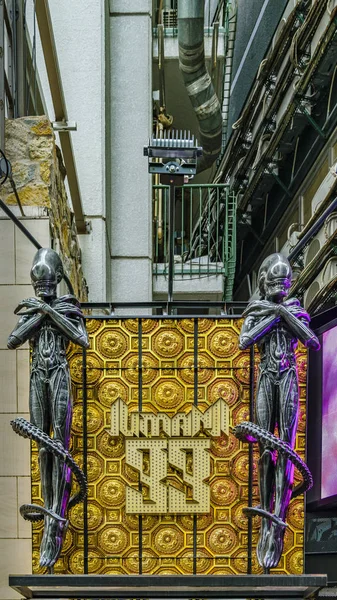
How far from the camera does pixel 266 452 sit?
11.0 m

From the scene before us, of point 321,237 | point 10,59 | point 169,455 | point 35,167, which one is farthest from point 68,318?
point 321,237

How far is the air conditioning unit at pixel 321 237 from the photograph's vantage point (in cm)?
1728

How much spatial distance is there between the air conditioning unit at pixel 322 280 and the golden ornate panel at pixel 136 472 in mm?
5035

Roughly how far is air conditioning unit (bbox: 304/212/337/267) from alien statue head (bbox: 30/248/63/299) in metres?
6.80

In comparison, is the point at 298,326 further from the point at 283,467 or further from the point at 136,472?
the point at 136,472

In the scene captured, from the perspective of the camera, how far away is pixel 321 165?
A: 770 inches

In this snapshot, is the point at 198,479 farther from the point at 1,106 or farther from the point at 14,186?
the point at 1,106

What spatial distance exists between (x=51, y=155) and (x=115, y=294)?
25.3 feet

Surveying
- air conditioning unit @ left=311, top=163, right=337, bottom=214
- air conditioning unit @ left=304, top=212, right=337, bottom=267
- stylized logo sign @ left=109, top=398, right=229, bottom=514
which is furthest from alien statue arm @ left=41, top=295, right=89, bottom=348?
air conditioning unit @ left=311, top=163, right=337, bottom=214

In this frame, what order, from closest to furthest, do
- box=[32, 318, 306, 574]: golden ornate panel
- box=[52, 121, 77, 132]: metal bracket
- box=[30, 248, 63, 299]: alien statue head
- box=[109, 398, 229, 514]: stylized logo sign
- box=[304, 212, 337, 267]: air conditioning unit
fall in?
box=[30, 248, 63, 299]: alien statue head
box=[109, 398, 229, 514]: stylized logo sign
box=[32, 318, 306, 574]: golden ornate panel
box=[52, 121, 77, 132]: metal bracket
box=[304, 212, 337, 267]: air conditioning unit

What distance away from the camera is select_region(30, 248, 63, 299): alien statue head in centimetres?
1105

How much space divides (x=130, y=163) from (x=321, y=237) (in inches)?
148

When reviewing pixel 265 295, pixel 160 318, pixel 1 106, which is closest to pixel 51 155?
pixel 1 106

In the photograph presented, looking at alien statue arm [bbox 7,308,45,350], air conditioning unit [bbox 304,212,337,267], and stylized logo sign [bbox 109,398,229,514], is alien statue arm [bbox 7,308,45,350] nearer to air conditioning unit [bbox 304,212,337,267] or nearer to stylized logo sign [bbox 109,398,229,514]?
stylized logo sign [bbox 109,398,229,514]
